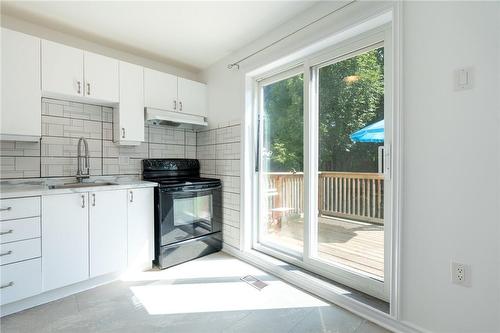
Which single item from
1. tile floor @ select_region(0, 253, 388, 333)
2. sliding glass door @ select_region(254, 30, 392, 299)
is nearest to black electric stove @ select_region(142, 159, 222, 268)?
tile floor @ select_region(0, 253, 388, 333)

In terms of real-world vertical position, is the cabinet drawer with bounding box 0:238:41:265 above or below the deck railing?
below

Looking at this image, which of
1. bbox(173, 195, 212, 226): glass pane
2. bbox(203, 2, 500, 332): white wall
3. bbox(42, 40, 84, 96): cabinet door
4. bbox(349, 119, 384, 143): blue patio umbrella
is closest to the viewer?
bbox(203, 2, 500, 332): white wall

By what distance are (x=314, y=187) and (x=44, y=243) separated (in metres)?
2.24

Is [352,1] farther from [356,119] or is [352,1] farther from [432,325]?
[432,325]

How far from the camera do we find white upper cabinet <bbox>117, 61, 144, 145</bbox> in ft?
8.46

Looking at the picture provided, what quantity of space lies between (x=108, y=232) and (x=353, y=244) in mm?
2156

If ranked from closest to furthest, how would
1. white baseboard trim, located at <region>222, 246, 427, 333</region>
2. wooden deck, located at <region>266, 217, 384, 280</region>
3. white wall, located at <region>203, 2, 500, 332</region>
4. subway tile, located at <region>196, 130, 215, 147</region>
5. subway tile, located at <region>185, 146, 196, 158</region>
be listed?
white wall, located at <region>203, 2, 500, 332</region> < white baseboard trim, located at <region>222, 246, 427, 333</region> < wooden deck, located at <region>266, 217, 384, 280</region> < subway tile, located at <region>196, 130, 215, 147</region> < subway tile, located at <region>185, 146, 196, 158</region>

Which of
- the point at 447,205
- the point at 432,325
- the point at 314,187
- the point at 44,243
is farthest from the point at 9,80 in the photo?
the point at 432,325

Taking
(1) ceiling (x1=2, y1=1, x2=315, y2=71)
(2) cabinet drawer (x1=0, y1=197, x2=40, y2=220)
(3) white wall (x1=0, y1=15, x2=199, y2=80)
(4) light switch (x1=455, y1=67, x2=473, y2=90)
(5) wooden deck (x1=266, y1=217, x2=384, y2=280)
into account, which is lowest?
(5) wooden deck (x1=266, y1=217, x2=384, y2=280)

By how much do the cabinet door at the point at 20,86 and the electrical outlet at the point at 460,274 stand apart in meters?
3.11

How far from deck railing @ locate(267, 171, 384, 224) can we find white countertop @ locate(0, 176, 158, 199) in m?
1.38

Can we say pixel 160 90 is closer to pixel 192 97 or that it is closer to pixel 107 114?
pixel 192 97

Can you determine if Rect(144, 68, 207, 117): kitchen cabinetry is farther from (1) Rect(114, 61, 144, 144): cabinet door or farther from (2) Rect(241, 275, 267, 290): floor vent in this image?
(2) Rect(241, 275, 267, 290): floor vent

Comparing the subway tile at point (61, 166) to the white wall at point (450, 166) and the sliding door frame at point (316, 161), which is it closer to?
the sliding door frame at point (316, 161)
